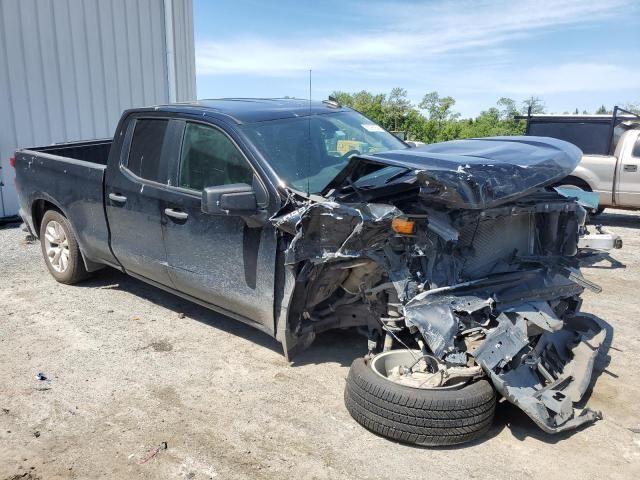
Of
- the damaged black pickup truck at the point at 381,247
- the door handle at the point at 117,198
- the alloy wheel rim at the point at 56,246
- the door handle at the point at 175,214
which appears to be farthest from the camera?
the alloy wheel rim at the point at 56,246

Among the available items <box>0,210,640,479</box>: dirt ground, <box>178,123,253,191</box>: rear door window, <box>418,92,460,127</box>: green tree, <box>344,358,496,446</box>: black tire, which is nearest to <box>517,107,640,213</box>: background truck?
<box>0,210,640,479</box>: dirt ground

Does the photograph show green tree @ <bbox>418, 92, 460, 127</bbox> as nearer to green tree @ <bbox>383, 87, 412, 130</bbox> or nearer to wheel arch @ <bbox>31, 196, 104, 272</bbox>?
green tree @ <bbox>383, 87, 412, 130</bbox>

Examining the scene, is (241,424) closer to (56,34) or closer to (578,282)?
(578,282)

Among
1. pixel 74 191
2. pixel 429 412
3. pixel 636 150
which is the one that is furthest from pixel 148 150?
pixel 636 150

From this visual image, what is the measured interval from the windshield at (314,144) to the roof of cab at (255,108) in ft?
0.27

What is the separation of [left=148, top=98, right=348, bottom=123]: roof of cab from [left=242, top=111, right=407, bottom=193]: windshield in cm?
8

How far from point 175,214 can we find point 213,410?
1495 mm

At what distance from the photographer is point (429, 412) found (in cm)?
299

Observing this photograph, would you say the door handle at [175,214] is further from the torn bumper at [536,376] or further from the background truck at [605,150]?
the background truck at [605,150]

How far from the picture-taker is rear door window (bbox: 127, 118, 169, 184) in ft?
14.7

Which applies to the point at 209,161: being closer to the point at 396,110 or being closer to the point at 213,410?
the point at 213,410

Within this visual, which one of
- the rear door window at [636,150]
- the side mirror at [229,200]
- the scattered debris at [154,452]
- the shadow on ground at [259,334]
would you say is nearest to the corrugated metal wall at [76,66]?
the shadow on ground at [259,334]

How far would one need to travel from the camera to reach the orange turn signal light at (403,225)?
3.16 meters

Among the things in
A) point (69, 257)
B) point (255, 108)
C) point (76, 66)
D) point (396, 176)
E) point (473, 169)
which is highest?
point (76, 66)
